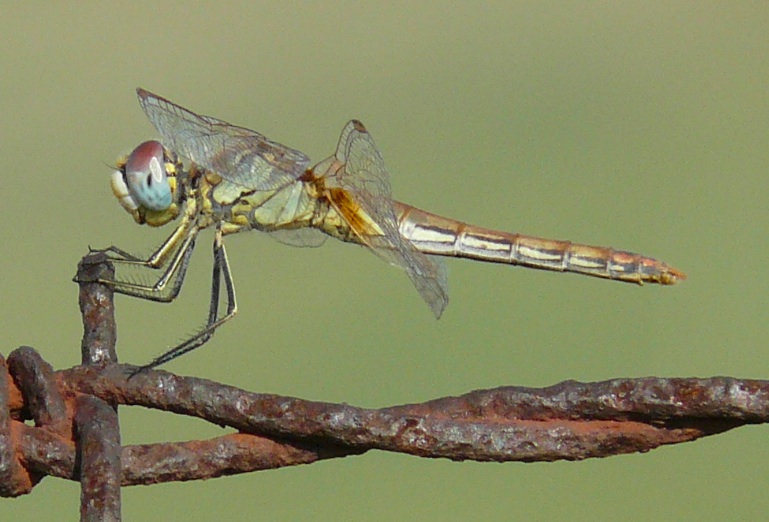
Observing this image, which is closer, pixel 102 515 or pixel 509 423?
pixel 102 515

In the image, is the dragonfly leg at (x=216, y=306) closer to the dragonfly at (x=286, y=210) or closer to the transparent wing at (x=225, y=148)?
the dragonfly at (x=286, y=210)

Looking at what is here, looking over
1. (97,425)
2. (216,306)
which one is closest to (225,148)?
(216,306)

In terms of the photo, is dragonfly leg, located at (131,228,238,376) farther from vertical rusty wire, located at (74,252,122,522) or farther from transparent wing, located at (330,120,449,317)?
vertical rusty wire, located at (74,252,122,522)

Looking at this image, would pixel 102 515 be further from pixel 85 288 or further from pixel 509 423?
pixel 509 423

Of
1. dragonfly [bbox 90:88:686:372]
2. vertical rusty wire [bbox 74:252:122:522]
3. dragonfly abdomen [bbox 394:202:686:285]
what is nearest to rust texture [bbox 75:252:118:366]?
vertical rusty wire [bbox 74:252:122:522]

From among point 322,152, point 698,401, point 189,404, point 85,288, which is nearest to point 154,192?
point 85,288

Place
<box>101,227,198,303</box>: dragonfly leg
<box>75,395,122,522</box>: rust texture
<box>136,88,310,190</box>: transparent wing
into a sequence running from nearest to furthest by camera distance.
Result: <box>75,395,122,522</box>: rust texture → <box>101,227,198,303</box>: dragonfly leg → <box>136,88,310,190</box>: transparent wing
